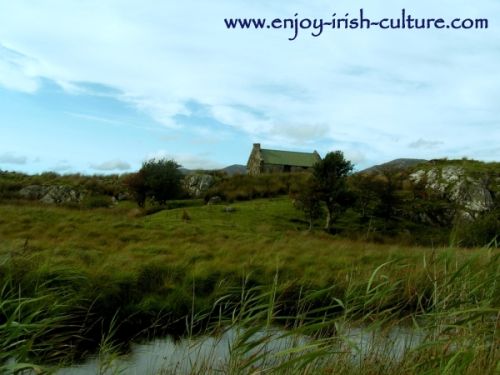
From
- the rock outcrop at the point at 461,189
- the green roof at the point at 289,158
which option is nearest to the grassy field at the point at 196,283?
the rock outcrop at the point at 461,189

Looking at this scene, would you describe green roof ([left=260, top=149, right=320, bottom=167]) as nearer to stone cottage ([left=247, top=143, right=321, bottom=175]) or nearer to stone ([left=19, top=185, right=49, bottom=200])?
stone cottage ([left=247, top=143, right=321, bottom=175])

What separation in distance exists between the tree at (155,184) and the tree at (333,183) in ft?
48.0

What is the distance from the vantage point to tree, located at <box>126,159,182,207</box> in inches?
1780

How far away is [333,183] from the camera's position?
136 ft

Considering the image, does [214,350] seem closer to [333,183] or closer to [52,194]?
[333,183]

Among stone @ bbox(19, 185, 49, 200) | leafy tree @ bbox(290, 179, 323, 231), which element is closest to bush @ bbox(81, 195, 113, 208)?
stone @ bbox(19, 185, 49, 200)

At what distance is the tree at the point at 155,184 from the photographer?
45.2 meters

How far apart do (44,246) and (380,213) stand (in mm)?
34421

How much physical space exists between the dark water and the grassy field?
0.97 ft

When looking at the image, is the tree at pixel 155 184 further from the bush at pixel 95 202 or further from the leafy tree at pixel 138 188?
the bush at pixel 95 202

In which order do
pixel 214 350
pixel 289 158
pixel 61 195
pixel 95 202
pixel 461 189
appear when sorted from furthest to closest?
pixel 289 158, pixel 461 189, pixel 61 195, pixel 95 202, pixel 214 350

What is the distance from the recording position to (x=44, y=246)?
1655 cm

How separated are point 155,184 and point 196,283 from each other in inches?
1217

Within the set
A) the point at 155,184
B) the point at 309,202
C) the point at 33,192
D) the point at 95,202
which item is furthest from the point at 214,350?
the point at 33,192
